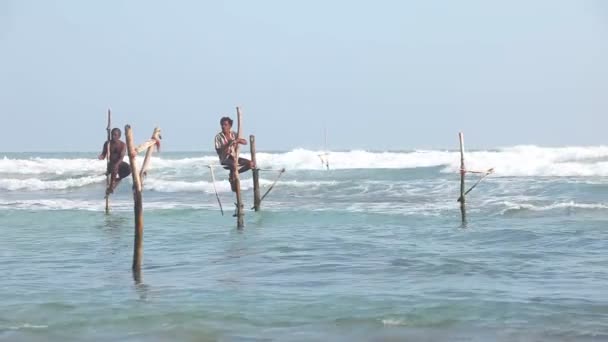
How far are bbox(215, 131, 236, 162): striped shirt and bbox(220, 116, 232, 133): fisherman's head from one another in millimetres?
96

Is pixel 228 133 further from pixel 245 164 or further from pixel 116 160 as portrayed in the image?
pixel 116 160

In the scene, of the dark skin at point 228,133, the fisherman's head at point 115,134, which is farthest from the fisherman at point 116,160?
the dark skin at point 228,133

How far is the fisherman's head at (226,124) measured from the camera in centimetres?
1494

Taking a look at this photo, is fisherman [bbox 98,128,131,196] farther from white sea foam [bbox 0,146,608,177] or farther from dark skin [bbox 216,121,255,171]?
white sea foam [bbox 0,146,608,177]

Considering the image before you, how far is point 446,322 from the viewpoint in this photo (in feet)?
24.9

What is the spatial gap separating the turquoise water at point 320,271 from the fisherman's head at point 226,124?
2.05m

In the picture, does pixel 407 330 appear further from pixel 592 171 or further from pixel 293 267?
pixel 592 171

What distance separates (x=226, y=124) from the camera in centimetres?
1499

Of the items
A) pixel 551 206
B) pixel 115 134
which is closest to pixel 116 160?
pixel 115 134

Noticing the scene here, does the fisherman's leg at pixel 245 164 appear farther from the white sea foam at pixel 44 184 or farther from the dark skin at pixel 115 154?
the white sea foam at pixel 44 184

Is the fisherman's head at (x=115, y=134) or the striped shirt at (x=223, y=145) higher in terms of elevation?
the fisherman's head at (x=115, y=134)

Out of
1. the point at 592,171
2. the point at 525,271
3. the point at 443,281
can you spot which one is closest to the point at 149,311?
the point at 443,281

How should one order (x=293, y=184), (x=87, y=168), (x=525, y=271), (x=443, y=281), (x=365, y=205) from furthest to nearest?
(x=87, y=168), (x=293, y=184), (x=365, y=205), (x=525, y=271), (x=443, y=281)

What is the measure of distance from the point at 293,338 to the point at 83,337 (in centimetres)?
193
